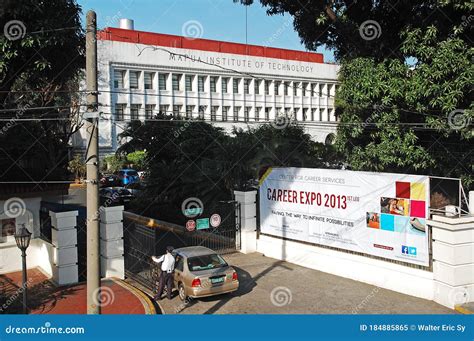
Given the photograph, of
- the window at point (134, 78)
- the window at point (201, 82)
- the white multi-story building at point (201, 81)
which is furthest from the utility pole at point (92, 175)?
the window at point (201, 82)

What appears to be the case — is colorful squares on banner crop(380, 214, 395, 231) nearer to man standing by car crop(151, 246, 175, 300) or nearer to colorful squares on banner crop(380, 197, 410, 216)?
colorful squares on banner crop(380, 197, 410, 216)

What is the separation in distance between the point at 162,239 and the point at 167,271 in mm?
7874

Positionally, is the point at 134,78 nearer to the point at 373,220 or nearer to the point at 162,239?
the point at 162,239

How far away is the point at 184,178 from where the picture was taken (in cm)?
2431

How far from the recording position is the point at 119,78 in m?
49.0

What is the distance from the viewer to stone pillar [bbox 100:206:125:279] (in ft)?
50.0

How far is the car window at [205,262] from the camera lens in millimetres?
13151

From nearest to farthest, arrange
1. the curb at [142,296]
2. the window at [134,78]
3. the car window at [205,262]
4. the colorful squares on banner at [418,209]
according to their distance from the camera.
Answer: the curb at [142,296]
the colorful squares on banner at [418,209]
the car window at [205,262]
the window at [134,78]

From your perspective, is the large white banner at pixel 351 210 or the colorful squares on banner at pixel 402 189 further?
the colorful squares on banner at pixel 402 189

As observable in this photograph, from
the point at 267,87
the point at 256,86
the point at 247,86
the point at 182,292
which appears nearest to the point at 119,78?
the point at 247,86

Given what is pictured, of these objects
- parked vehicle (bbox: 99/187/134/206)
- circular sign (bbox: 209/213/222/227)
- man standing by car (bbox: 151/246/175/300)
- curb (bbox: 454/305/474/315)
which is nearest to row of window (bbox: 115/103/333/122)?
parked vehicle (bbox: 99/187/134/206)

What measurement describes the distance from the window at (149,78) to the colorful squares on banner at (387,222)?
1608 inches

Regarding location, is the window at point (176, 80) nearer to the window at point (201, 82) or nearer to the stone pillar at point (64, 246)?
the window at point (201, 82)

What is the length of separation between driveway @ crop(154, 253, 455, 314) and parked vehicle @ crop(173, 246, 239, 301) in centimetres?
43
